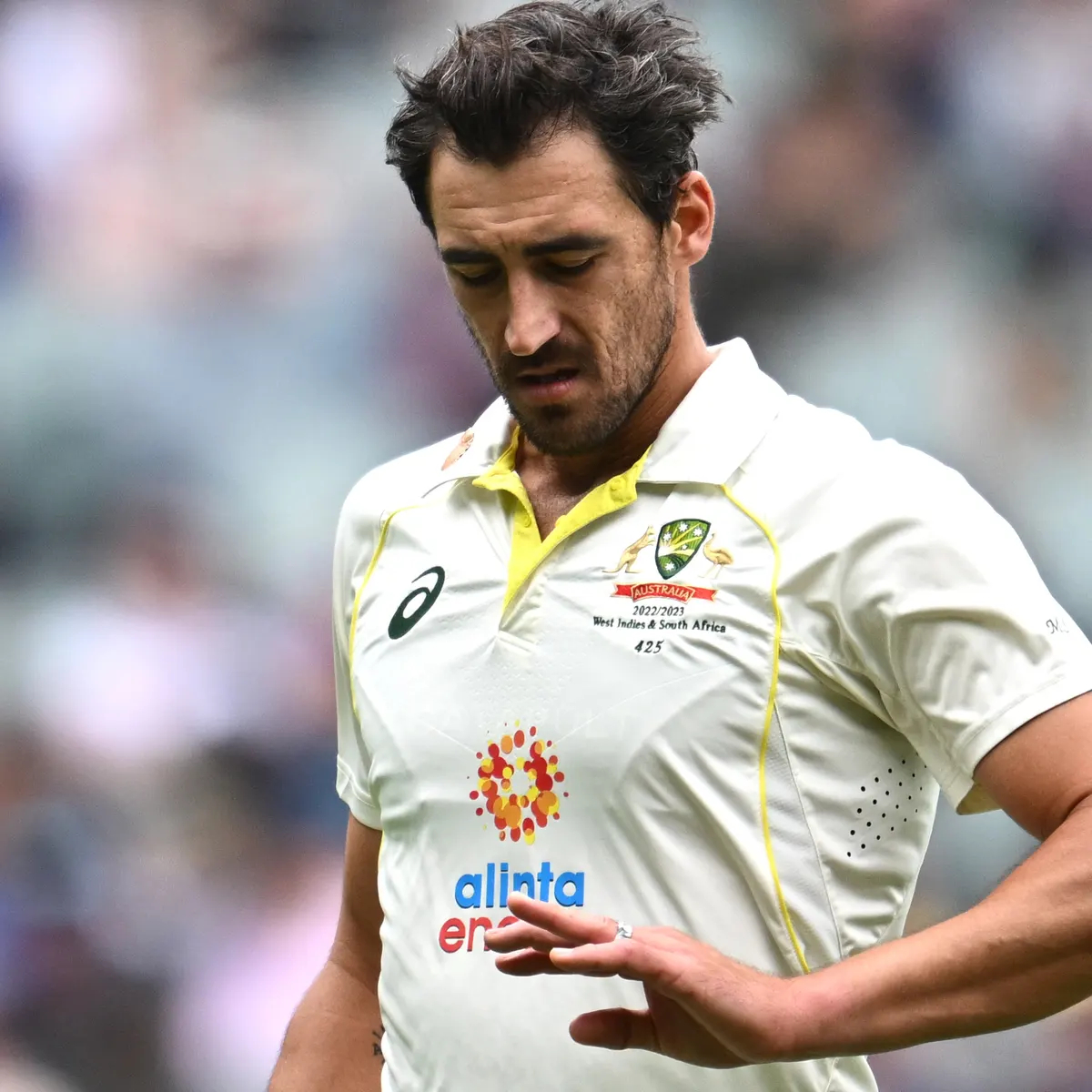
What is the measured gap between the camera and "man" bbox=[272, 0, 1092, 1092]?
1341 millimetres

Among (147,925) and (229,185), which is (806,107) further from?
(147,925)

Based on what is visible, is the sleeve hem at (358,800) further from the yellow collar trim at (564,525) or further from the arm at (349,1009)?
the yellow collar trim at (564,525)

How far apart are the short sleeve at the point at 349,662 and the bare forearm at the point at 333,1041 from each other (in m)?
0.22

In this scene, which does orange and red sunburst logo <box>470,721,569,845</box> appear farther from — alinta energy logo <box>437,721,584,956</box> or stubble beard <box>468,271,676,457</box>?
stubble beard <box>468,271,676,457</box>

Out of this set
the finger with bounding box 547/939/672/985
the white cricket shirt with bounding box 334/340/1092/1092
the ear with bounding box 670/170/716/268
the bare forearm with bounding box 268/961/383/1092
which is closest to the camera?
the finger with bounding box 547/939/672/985

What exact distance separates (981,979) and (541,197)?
0.85m

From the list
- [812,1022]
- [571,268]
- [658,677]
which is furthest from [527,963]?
[571,268]

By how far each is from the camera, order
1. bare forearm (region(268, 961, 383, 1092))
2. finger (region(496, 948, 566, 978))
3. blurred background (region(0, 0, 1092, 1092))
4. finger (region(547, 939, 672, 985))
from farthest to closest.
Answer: blurred background (region(0, 0, 1092, 1092)) → bare forearm (region(268, 961, 383, 1092)) → finger (region(496, 948, 566, 978)) → finger (region(547, 939, 672, 985))

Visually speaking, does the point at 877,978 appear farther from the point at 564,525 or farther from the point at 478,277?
the point at 478,277

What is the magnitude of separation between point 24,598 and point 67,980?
36.0 inches

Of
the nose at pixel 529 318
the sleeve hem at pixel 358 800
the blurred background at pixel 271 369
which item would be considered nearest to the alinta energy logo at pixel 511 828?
the sleeve hem at pixel 358 800

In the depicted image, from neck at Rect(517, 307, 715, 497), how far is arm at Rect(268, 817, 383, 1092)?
49 cm

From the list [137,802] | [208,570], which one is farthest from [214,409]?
[137,802]

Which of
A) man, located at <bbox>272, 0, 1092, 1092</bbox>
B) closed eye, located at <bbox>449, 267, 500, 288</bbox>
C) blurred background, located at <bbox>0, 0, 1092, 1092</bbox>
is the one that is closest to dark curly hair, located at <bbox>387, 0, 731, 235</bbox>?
man, located at <bbox>272, 0, 1092, 1092</bbox>
